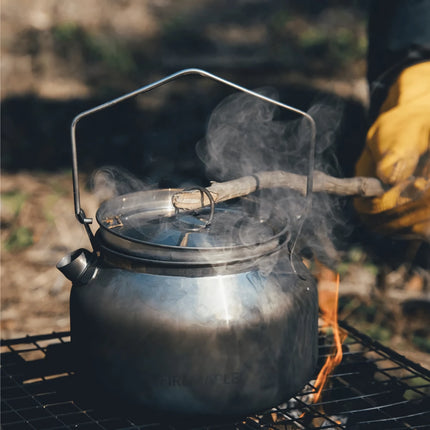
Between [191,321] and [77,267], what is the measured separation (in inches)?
13.8

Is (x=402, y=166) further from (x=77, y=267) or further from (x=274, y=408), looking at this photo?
(x=77, y=267)

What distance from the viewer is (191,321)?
118 cm

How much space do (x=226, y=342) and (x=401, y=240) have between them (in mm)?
2791

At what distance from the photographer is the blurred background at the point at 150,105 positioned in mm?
3182

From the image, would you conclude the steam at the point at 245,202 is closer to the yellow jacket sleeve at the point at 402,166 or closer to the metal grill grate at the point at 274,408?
the yellow jacket sleeve at the point at 402,166

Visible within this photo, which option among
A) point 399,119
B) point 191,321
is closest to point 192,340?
point 191,321

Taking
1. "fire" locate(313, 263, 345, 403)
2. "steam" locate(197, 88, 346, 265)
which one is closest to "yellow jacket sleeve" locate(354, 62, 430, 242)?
"steam" locate(197, 88, 346, 265)

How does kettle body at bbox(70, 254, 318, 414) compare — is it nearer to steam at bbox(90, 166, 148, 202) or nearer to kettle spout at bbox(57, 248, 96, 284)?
kettle spout at bbox(57, 248, 96, 284)

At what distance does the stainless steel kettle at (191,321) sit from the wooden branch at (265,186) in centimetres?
8

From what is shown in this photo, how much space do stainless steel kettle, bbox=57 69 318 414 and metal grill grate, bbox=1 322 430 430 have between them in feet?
0.65

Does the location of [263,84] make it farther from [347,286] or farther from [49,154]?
[347,286]

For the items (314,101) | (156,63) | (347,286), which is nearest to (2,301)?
(347,286)

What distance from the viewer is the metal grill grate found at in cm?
148

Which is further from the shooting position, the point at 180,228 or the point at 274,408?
the point at 274,408
